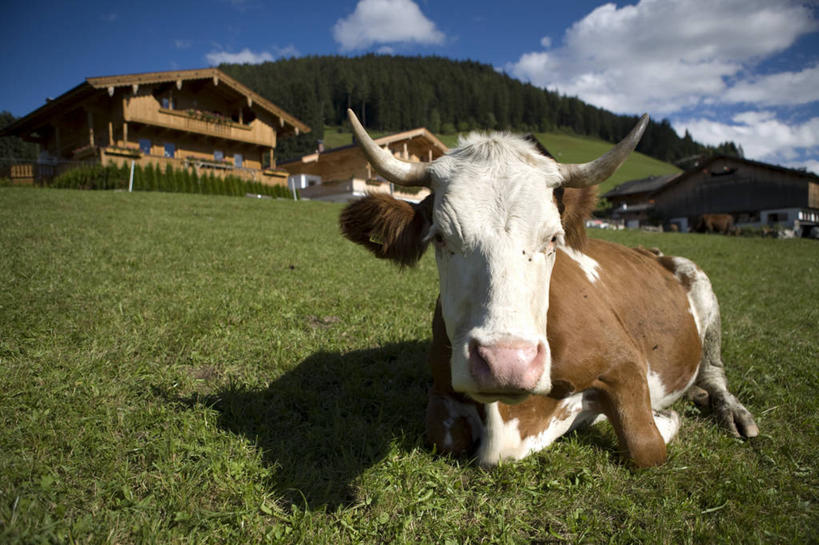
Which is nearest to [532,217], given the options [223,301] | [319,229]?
[223,301]

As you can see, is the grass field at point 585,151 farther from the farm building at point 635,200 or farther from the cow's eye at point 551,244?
the cow's eye at point 551,244

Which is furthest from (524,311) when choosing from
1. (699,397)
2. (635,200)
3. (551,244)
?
(635,200)

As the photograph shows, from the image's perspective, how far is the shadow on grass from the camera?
2.51 meters

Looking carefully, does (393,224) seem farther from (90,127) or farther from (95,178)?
(90,127)

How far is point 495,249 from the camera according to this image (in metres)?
2.19

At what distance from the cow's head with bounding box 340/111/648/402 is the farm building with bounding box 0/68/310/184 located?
23031mm

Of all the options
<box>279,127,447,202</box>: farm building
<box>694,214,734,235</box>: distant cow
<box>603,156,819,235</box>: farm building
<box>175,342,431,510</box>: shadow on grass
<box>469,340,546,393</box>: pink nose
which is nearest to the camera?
<box>469,340,546,393</box>: pink nose

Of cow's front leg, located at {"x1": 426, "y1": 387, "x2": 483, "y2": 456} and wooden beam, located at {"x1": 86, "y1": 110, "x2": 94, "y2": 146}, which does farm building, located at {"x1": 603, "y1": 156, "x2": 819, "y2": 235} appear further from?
wooden beam, located at {"x1": 86, "y1": 110, "x2": 94, "y2": 146}

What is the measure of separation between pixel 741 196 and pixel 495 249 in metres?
52.5

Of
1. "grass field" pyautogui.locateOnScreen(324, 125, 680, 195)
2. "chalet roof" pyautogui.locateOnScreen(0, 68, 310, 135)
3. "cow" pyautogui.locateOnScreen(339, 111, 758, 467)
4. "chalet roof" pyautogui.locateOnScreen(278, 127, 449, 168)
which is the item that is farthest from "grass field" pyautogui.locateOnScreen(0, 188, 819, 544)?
"grass field" pyautogui.locateOnScreen(324, 125, 680, 195)

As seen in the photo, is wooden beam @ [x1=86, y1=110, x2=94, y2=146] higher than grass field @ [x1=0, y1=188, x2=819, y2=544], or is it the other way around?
wooden beam @ [x1=86, y1=110, x2=94, y2=146]

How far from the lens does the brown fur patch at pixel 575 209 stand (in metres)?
2.86

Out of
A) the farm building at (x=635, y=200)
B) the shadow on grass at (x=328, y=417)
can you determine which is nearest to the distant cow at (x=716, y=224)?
the farm building at (x=635, y=200)

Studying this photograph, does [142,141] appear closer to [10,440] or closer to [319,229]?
[319,229]
